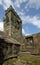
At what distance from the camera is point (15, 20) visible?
2559cm

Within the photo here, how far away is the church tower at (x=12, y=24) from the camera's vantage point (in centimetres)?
2407

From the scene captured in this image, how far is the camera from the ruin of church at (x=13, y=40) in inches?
467

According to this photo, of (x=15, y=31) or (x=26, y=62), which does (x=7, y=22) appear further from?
(x=26, y=62)

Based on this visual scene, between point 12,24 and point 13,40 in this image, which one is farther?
point 12,24

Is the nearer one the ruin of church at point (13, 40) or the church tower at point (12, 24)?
the ruin of church at point (13, 40)

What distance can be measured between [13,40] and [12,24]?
9.69 meters

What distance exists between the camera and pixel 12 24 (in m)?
24.5

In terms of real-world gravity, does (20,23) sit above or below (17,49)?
above

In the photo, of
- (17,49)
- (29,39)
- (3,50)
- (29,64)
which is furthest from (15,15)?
(29,64)

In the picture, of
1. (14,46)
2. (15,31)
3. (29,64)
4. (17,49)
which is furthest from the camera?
(15,31)

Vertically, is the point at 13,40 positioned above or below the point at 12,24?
below

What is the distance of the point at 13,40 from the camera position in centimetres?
1529

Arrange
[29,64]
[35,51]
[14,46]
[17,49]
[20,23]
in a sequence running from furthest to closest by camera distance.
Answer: [20,23], [35,51], [17,49], [14,46], [29,64]

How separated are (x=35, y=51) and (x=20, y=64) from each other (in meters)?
9.38
